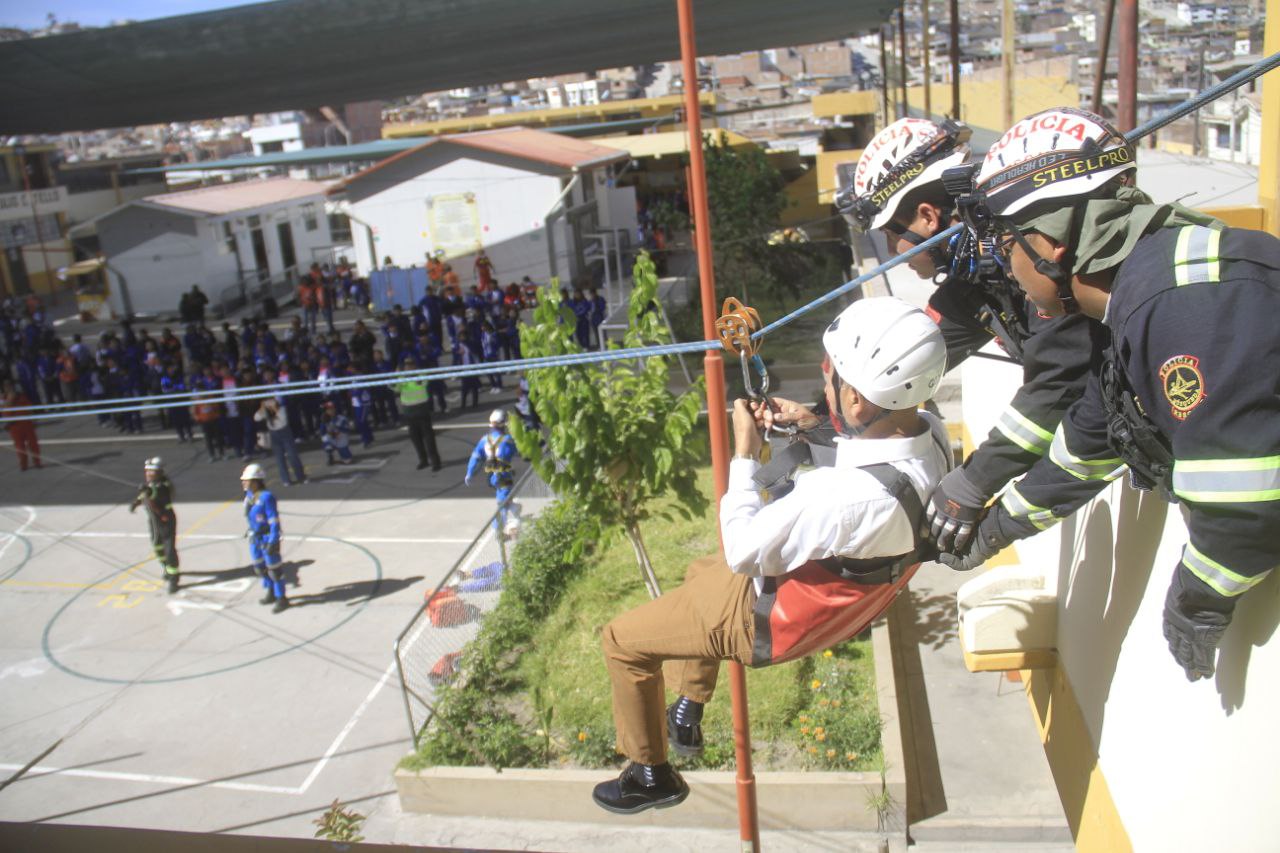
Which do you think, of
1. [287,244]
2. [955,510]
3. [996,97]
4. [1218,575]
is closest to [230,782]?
[955,510]

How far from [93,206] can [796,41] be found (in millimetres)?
31943

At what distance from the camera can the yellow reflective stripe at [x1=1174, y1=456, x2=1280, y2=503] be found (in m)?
2.03

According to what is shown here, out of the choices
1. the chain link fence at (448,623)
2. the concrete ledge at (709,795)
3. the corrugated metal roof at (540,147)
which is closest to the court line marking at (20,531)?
the chain link fence at (448,623)

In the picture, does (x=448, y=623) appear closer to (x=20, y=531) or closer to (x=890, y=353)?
(x=890, y=353)

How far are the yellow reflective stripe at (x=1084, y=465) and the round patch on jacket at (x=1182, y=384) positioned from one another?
66cm

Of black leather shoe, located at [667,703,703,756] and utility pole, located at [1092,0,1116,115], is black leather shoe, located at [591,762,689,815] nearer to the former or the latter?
black leather shoe, located at [667,703,703,756]

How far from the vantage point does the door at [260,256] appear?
31.6 metres

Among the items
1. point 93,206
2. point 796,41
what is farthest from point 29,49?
point 93,206

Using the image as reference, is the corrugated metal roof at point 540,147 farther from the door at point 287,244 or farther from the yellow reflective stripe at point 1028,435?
the yellow reflective stripe at point 1028,435

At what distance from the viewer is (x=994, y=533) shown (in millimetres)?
3070

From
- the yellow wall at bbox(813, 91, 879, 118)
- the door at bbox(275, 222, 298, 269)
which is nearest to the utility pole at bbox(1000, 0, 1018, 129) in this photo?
the yellow wall at bbox(813, 91, 879, 118)

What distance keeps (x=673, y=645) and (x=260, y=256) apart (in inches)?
1232

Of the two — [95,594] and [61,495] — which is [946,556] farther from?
[61,495]

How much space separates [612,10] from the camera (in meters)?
11.7
